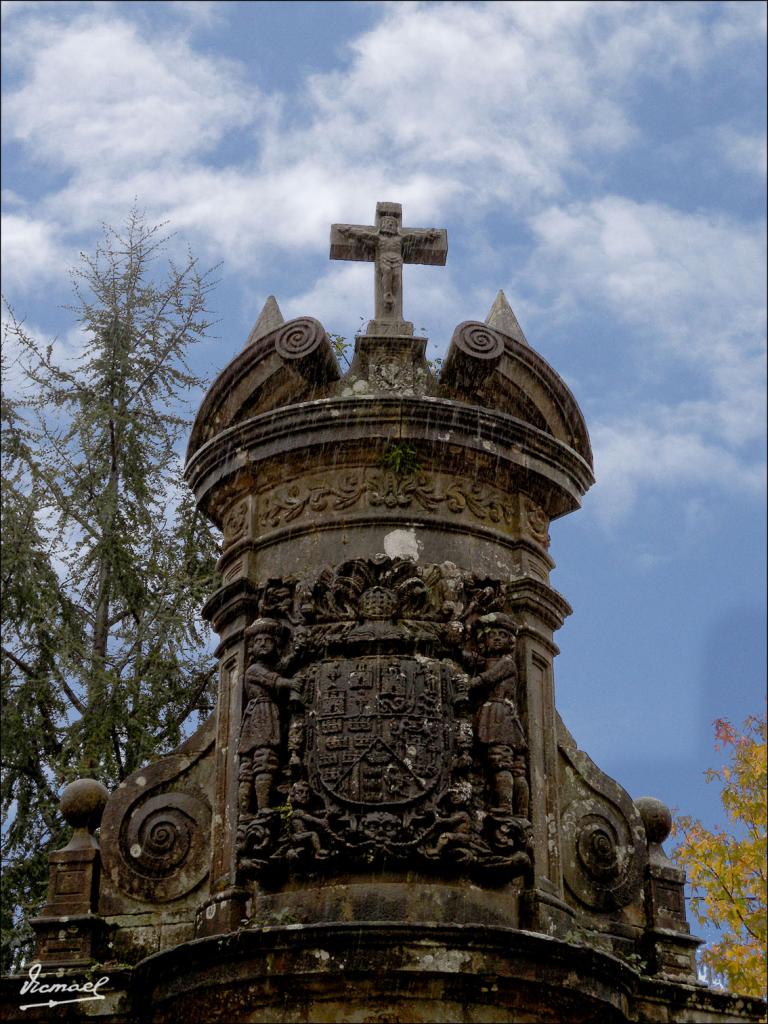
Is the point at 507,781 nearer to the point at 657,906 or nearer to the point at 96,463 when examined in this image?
the point at 657,906

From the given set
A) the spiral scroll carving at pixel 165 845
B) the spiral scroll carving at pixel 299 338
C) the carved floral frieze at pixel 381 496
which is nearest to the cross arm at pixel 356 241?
the spiral scroll carving at pixel 299 338

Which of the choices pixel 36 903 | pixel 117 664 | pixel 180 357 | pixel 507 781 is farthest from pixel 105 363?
pixel 507 781

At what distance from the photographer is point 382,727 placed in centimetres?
867

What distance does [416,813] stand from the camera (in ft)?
27.9

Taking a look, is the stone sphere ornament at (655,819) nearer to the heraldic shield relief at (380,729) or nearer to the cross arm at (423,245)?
the heraldic shield relief at (380,729)

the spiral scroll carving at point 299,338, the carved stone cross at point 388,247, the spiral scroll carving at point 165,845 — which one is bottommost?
the spiral scroll carving at point 165,845

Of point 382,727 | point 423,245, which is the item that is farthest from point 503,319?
point 382,727

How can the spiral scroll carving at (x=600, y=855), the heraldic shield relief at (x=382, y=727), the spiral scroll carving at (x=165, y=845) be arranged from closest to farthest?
the heraldic shield relief at (x=382, y=727) → the spiral scroll carving at (x=165, y=845) → the spiral scroll carving at (x=600, y=855)

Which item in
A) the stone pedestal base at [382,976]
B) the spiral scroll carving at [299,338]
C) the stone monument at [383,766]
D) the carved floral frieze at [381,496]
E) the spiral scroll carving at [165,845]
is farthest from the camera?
the spiral scroll carving at [299,338]

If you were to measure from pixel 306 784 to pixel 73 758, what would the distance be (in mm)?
5050

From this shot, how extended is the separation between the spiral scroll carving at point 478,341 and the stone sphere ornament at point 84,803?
3.47 m

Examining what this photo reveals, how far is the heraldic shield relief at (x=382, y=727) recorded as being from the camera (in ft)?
27.8

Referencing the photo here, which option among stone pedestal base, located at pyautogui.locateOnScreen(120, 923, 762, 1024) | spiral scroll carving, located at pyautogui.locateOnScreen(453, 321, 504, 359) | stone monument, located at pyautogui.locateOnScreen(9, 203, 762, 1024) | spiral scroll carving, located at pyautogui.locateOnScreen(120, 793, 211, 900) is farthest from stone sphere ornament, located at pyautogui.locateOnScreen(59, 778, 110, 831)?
spiral scroll carving, located at pyautogui.locateOnScreen(453, 321, 504, 359)

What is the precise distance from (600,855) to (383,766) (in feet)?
5.49
